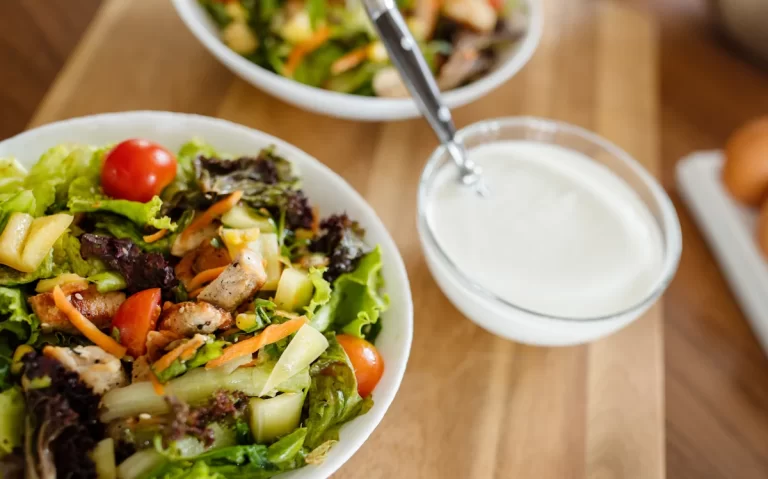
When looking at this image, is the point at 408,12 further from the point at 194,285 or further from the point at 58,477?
the point at 58,477

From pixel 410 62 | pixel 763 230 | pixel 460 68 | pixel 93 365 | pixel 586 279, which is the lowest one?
pixel 763 230

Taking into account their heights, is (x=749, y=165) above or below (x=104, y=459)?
below

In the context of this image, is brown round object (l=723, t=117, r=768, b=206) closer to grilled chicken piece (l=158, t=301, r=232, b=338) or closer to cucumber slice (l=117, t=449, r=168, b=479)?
grilled chicken piece (l=158, t=301, r=232, b=338)

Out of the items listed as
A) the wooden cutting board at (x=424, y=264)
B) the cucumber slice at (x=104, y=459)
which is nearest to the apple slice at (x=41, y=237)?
the cucumber slice at (x=104, y=459)

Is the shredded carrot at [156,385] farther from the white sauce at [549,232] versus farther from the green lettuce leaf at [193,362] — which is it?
the white sauce at [549,232]

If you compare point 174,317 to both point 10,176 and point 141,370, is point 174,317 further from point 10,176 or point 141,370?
point 10,176

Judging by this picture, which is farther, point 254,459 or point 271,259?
point 271,259

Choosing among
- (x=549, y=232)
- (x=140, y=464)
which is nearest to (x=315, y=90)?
(x=549, y=232)
